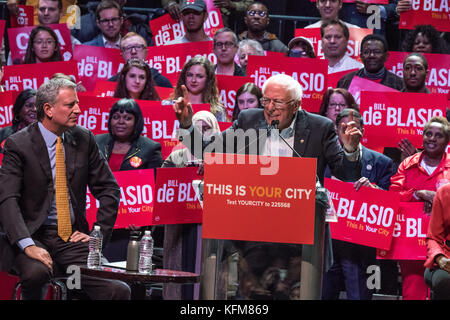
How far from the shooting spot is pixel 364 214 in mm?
6426

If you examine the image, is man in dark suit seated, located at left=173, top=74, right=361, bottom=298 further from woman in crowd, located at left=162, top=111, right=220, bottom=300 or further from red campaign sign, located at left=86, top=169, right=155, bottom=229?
red campaign sign, located at left=86, top=169, right=155, bottom=229

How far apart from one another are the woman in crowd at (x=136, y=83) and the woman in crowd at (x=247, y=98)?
850 mm

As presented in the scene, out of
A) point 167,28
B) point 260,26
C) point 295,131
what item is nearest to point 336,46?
point 260,26

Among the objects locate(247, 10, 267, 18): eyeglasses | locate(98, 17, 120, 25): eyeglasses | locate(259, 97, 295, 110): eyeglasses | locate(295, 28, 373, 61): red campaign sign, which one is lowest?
locate(259, 97, 295, 110): eyeglasses

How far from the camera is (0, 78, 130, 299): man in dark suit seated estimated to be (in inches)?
194

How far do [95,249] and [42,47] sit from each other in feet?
13.3

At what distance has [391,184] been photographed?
688 centimetres

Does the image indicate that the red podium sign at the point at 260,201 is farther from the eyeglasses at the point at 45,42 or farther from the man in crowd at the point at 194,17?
the man in crowd at the point at 194,17

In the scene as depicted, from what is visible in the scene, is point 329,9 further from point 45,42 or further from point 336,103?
point 45,42

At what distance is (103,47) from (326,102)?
2738mm

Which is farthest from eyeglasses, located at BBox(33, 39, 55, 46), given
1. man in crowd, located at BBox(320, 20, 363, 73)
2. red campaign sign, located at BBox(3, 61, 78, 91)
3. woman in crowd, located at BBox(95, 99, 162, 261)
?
man in crowd, located at BBox(320, 20, 363, 73)

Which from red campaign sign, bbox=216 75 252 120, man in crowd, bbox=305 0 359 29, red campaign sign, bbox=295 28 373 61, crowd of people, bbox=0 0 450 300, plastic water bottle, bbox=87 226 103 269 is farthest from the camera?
man in crowd, bbox=305 0 359 29

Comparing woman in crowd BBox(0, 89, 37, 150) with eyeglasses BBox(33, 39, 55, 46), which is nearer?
woman in crowd BBox(0, 89, 37, 150)

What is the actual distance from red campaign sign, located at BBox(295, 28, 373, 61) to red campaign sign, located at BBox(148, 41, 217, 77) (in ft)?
3.86
